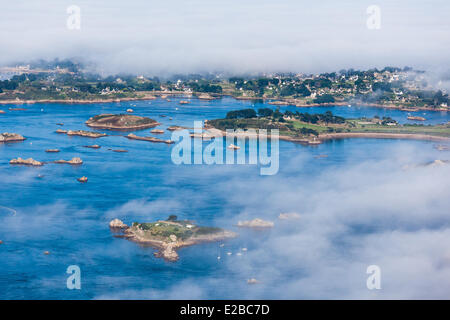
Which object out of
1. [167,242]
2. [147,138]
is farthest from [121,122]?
[167,242]

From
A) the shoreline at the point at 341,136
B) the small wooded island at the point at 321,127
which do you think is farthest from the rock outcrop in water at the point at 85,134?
the small wooded island at the point at 321,127

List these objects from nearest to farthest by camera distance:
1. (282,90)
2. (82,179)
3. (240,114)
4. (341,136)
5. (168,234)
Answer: (168,234) < (82,179) < (341,136) < (240,114) < (282,90)

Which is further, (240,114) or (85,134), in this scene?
(240,114)

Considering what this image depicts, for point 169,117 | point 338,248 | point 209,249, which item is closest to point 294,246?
point 338,248

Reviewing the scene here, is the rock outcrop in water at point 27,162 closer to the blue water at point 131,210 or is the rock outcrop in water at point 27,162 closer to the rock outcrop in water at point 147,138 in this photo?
the blue water at point 131,210

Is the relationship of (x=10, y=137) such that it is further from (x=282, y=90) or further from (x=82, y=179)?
(x=282, y=90)

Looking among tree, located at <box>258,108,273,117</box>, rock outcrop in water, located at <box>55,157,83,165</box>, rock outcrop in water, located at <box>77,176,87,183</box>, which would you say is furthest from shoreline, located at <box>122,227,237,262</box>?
tree, located at <box>258,108,273,117</box>

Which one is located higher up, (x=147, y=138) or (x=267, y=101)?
(x=267, y=101)
